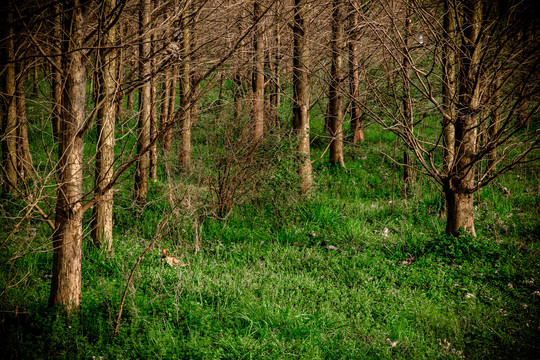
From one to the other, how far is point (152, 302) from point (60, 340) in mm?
924

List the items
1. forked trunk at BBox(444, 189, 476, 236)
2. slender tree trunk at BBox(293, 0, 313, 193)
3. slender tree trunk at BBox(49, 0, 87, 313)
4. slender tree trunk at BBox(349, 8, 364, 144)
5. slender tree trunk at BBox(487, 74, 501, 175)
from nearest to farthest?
slender tree trunk at BBox(49, 0, 87, 313), slender tree trunk at BBox(487, 74, 501, 175), slender tree trunk at BBox(349, 8, 364, 144), forked trunk at BBox(444, 189, 476, 236), slender tree trunk at BBox(293, 0, 313, 193)

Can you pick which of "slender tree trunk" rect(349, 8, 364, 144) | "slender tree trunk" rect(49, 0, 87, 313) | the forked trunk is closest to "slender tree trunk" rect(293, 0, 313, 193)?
"slender tree trunk" rect(349, 8, 364, 144)

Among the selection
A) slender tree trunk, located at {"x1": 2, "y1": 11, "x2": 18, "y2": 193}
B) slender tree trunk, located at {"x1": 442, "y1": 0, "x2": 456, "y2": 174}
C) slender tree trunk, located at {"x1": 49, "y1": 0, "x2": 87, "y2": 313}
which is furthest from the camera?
slender tree trunk, located at {"x1": 442, "y1": 0, "x2": 456, "y2": 174}

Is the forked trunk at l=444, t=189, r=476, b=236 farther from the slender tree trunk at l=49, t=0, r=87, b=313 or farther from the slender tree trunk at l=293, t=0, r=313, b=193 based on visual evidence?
the slender tree trunk at l=49, t=0, r=87, b=313

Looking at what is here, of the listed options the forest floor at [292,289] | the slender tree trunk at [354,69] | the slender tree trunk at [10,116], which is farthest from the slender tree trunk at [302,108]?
the slender tree trunk at [10,116]

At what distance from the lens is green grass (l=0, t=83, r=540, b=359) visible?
136 inches

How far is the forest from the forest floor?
0.09 feet

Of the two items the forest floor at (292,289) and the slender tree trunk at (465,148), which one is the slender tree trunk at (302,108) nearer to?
the forest floor at (292,289)

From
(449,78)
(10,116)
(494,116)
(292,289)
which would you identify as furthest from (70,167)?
(494,116)

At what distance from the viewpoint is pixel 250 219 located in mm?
6938

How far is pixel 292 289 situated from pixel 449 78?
165 inches

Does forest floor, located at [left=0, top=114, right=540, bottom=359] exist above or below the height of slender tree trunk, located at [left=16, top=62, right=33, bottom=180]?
below

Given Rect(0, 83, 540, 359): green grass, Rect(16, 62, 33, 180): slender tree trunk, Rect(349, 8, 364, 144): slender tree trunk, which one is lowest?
Rect(0, 83, 540, 359): green grass

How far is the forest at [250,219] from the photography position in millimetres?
3326
